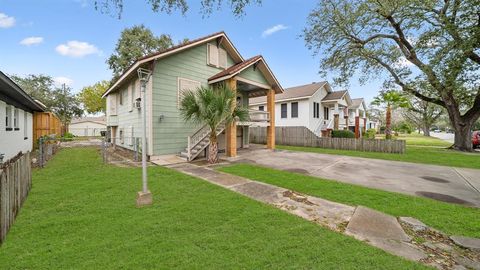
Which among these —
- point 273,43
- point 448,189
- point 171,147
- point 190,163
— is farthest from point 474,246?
point 273,43

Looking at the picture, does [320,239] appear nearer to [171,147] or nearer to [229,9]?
[229,9]

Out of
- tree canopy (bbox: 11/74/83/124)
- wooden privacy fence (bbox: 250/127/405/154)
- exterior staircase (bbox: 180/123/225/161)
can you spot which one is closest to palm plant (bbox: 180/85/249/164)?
exterior staircase (bbox: 180/123/225/161)

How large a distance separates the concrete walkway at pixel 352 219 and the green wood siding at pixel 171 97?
16.2 ft

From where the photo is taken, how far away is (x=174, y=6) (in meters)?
3.87

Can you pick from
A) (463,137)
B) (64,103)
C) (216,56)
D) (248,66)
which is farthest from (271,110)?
(64,103)

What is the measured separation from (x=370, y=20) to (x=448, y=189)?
14.9 m

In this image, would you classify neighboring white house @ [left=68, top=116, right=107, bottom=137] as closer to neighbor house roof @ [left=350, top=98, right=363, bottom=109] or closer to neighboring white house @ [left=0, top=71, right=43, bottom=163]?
neighboring white house @ [left=0, top=71, right=43, bottom=163]

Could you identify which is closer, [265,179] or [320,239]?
[320,239]

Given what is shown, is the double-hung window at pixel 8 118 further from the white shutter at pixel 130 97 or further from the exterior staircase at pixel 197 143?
the exterior staircase at pixel 197 143

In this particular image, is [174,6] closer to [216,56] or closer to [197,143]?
[197,143]

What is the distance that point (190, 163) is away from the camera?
9.36 metres

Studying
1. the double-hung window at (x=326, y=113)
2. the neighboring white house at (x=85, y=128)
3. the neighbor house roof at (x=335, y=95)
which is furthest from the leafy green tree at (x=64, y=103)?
the neighbor house roof at (x=335, y=95)

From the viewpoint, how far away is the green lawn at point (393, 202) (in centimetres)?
383

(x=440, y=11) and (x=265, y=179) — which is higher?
(x=440, y=11)
